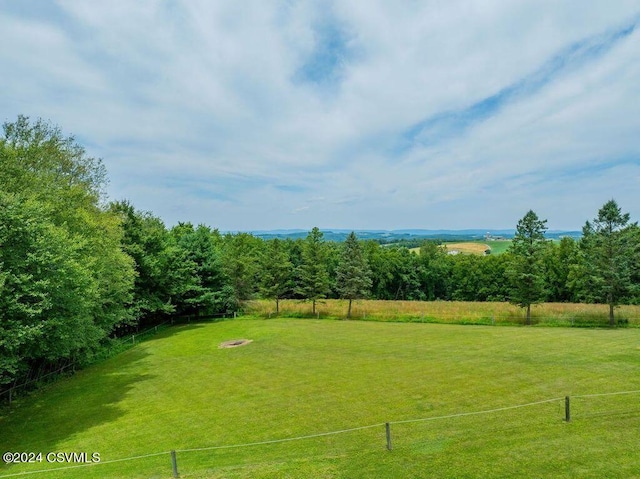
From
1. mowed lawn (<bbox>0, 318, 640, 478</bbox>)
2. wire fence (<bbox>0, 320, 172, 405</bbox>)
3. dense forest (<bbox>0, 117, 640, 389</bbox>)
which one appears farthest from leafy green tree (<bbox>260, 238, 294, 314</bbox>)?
mowed lawn (<bbox>0, 318, 640, 478</bbox>)

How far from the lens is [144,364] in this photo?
24.7 meters

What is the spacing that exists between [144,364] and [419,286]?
181ft

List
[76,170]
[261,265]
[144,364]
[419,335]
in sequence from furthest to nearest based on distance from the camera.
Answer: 1. [261,265]
2. [76,170]
3. [419,335]
4. [144,364]

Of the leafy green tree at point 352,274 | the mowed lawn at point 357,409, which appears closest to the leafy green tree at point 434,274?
the leafy green tree at point 352,274

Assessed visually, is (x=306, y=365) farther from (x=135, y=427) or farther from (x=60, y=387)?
(x=60, y=387)

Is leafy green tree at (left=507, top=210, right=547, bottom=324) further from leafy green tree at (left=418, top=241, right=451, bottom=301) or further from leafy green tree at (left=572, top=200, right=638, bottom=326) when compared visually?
leafy green tree at (left=418, top=241, right=451, bottom=301)

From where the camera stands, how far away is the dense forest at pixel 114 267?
587 inches

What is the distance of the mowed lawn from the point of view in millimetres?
9883

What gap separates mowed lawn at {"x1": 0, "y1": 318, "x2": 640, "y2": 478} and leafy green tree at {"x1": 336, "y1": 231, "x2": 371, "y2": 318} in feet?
40.3

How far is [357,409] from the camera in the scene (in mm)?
14125

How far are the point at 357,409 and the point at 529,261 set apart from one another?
24.6 meters

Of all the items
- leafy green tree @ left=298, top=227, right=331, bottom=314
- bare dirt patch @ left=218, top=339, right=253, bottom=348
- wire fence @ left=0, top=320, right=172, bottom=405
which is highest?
leafy green tree @ left=298, top=227, right=331, bottom=314

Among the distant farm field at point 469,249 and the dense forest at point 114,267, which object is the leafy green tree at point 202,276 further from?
the distant farm field at point 469,249

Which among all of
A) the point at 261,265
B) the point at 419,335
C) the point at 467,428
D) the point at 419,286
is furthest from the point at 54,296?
the point at 419,286
